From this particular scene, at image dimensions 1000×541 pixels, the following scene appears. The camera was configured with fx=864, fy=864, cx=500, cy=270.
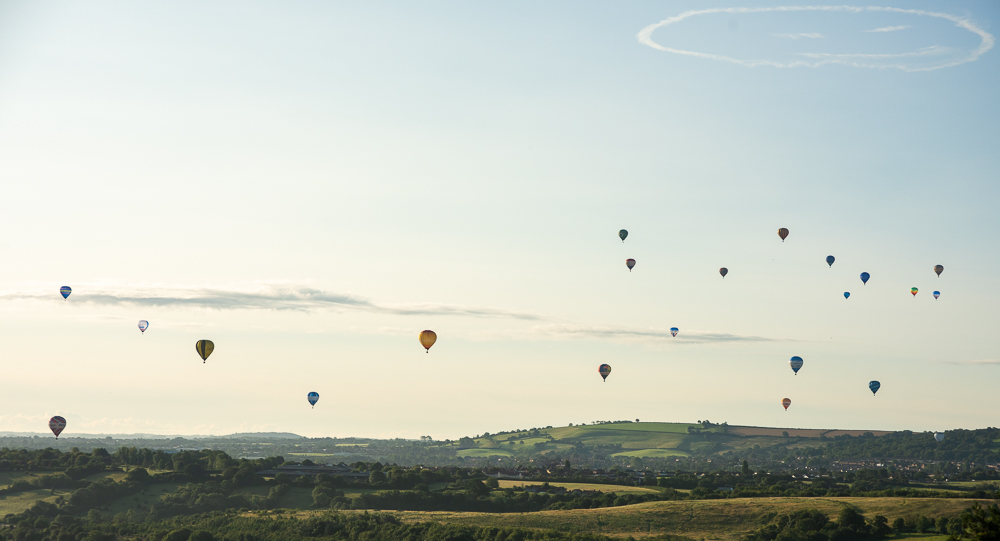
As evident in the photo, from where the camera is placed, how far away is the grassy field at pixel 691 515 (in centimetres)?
10600

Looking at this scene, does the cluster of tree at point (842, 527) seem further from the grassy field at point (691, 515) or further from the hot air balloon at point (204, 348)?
the hot air balloon at point (204, 348)

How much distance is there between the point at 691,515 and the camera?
371 ft

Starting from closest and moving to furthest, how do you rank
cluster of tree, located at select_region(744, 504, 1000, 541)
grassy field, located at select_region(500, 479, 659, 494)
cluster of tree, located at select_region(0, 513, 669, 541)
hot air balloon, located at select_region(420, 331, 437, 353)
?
cluster of tree, located at select_region(0, 513, 669, 541) < cluster of tree, located at select_region(744, 504, 1000, 541) < hot air balloon, located at select_region(420, 331, 437, 353) < grassy field, located at select_region(500, 479, 659, 494)

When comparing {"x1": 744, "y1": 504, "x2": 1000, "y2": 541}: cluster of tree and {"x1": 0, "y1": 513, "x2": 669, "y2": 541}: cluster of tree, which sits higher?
{"x1": 744, "y1": 504, "x2": 1000, "y2": 541}: cluster of tree

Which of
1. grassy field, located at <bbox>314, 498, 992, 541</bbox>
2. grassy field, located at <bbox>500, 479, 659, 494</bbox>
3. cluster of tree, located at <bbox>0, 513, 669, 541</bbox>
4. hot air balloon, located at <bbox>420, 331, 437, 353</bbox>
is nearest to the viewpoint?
cluster of tree, located at <bbox>0, 513, 669, 541</bbox>

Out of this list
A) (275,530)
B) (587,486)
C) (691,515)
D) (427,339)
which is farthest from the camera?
(587,486)

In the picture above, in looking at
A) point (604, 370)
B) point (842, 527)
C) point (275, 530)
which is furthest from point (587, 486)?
point (275, 530)

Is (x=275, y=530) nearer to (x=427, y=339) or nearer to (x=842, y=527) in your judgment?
(x=427, y=339)

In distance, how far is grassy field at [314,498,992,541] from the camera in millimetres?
106000

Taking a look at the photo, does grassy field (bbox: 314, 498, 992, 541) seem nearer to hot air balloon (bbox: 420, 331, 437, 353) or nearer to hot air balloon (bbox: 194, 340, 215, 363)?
hot air balloon (bbox: 420, 331, 437, 353)

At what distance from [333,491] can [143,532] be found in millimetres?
36277

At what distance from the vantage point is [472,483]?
5709 inches

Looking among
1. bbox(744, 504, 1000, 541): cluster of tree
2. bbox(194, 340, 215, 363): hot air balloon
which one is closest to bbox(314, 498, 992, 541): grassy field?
bbox(744, 504, 1000, 541): cluster of tree

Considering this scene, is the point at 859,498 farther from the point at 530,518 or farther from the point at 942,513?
the point at 530,518
